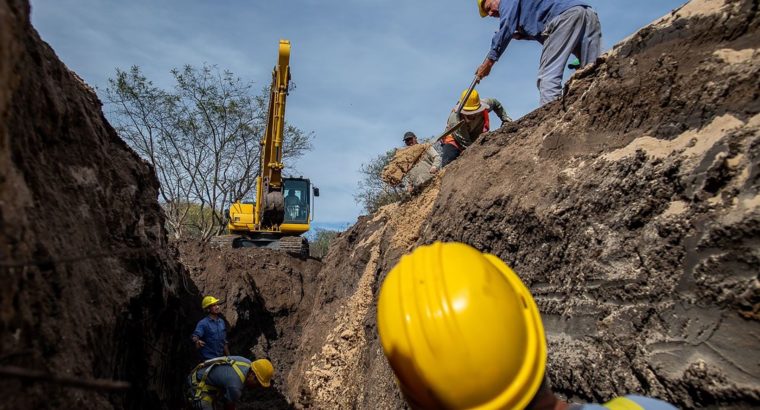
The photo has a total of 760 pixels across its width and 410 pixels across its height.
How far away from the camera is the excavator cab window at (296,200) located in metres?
15.0

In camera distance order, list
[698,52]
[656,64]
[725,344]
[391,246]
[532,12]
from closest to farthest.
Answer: [725,344], [698,52], [656,64], [532,12], [391,246]

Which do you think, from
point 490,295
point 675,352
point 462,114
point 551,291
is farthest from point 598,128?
point 462,114

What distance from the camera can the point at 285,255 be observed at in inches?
508

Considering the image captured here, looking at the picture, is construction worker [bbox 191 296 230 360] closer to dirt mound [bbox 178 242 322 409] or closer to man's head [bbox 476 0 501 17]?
dirt mound [bbox 178 242 322 409]

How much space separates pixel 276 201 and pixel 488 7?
8653 mm

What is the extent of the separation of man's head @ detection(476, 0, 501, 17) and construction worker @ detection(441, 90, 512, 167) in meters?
1.32

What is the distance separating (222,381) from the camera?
6.14 m

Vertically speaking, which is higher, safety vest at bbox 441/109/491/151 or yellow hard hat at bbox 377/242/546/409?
safety vest at bbox 441/109/491/151

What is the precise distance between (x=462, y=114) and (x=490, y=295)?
5958mm

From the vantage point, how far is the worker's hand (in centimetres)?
577

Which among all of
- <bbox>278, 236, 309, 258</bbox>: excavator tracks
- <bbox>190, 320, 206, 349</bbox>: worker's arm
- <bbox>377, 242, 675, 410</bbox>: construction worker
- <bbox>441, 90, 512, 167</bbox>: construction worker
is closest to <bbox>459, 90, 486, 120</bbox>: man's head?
<bbox>441, 90, 512, 167</bbox>: construction worker

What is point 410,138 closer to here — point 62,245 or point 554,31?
point 554,31

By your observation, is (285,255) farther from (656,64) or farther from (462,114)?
(656,64)

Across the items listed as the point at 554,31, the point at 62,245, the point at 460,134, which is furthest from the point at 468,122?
the point at 62,245
